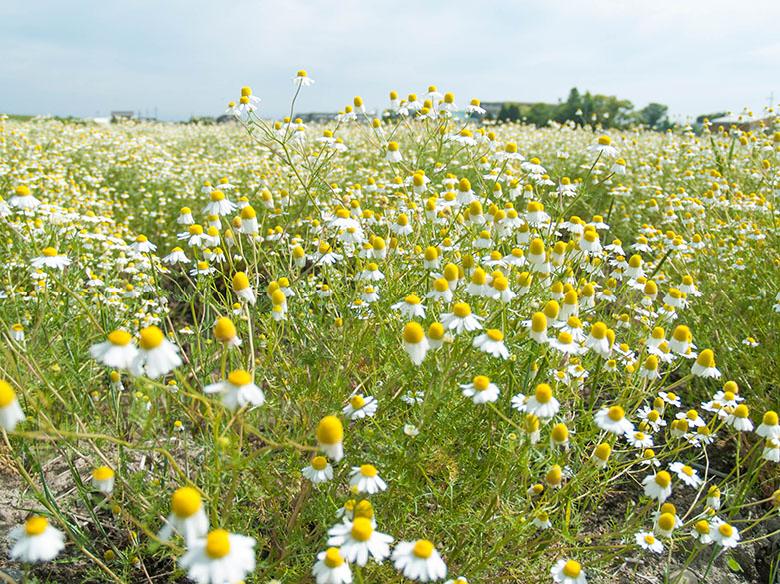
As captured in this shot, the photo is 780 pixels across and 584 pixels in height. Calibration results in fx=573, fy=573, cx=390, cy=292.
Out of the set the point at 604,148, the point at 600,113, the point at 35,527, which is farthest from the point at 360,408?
the point at 600,113

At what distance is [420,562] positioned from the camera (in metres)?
1.31

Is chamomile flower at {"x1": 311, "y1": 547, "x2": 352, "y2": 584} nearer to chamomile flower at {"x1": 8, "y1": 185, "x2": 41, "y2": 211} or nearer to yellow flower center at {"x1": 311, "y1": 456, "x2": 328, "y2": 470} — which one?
yellow flower center at {"x1": 311, "y1": 456, "x2": 328, "y2": 470}

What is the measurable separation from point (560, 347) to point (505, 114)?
25.4 metres

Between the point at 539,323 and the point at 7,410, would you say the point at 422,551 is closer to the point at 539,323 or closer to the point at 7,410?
the point at 539,323

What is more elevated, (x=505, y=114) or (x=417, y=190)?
(x=505, y=114)

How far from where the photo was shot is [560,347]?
1.81 metres

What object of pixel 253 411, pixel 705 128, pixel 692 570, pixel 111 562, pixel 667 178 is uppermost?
pixel 705 128

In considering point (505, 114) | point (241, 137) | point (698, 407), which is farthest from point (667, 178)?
point (505, 114)

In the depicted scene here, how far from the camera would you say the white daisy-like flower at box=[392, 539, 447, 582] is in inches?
50.8

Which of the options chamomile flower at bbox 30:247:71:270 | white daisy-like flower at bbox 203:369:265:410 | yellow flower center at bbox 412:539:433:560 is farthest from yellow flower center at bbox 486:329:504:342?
chamomile flower at bbox 30:247:71:270

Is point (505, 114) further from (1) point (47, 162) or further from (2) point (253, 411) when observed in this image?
(2) point (253, 411)

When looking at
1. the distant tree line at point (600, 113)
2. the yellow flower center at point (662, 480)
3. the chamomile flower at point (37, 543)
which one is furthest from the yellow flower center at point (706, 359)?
the distant tree line at point (600, 113)

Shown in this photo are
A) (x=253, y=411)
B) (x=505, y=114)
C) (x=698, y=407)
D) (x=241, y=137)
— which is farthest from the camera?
(x=505, y=114)

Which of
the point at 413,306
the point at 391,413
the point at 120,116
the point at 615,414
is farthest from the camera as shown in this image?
the point at 120,116
